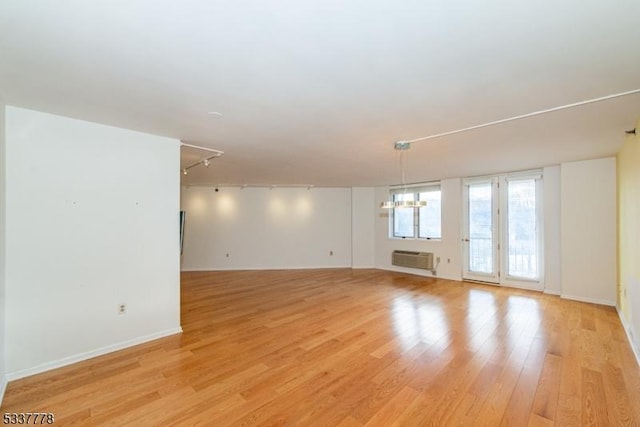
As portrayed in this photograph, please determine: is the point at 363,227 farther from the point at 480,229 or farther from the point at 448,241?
the point at 480,229

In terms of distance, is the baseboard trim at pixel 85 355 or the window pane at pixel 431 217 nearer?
the baseboard trim at pixel 85 355

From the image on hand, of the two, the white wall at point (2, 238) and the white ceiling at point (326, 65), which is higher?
the white ceiling at point (326, 65)

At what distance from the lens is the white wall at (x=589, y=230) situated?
4477mm

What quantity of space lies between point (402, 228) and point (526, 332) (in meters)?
4.45

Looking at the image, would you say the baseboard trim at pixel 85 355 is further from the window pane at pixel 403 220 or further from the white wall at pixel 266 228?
the window pane at pixel 403 220

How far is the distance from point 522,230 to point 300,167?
4.86 meters

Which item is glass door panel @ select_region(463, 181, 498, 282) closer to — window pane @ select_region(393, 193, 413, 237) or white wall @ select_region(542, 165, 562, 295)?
white wall @ select_region(542, 165, 562, 295)

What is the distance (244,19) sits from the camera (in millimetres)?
1367

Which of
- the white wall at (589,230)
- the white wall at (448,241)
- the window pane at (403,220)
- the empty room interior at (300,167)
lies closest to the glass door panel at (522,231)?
the empty room interior at (300,167)

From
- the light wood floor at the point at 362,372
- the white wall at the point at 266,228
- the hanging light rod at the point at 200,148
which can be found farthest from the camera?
the white wall at the point at 266,228

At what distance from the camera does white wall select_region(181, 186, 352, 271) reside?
7820mm

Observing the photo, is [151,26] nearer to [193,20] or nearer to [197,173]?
[193,20]

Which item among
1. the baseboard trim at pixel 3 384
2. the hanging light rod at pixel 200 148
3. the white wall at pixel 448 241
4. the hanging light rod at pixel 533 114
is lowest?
the baseboard trim at pixel 3 384

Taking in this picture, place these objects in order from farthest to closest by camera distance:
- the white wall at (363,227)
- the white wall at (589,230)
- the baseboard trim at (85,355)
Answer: the white wall at (363,227) < the white wall at (589,230) < the baseboard trim at (85,355)
